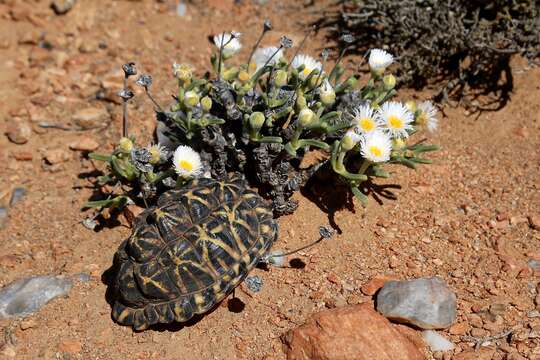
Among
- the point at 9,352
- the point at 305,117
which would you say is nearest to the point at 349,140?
the point at 305,117

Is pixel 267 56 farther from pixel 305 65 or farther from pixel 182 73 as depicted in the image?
pixel 182 73

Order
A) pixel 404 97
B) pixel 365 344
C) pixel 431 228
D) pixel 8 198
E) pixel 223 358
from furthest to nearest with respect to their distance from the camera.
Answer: pixel 404 97 < pixel 8 198 < pixel 431 228 < pixel 223 358 < pixel 365 344

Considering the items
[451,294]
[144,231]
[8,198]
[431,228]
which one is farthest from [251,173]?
[8,198]

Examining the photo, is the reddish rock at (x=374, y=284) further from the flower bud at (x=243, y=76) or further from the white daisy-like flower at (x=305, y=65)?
the flower bud at (x=243, y=76)

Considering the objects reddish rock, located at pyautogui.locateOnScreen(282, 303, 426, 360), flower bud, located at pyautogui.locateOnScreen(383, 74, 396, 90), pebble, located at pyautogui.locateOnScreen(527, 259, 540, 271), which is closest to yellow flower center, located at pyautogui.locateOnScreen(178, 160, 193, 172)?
reddish rock, located at pyautogui.locateOnScreen(282, 303, 426, 360)

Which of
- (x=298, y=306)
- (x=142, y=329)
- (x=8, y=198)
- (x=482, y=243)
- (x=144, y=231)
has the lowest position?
(x=8, y=198)

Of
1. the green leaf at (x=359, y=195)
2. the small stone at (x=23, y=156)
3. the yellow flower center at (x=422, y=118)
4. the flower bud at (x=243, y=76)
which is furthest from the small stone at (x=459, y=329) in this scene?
the small stone at (x=23, y=156)

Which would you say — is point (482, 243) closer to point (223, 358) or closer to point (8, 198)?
point (223, 358)
